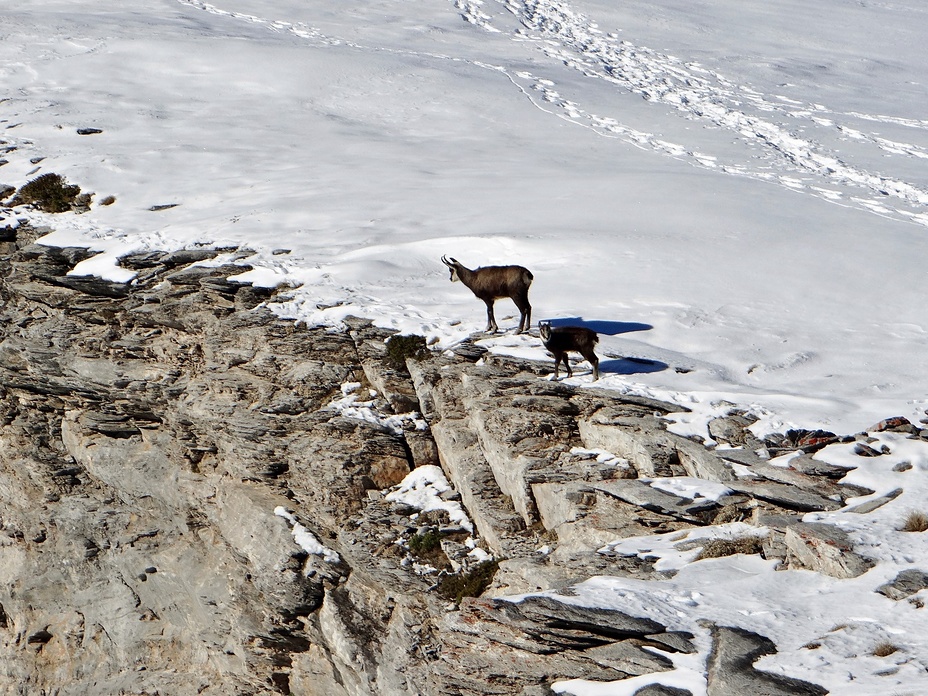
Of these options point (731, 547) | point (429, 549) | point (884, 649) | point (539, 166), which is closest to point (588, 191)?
point (539, 166)

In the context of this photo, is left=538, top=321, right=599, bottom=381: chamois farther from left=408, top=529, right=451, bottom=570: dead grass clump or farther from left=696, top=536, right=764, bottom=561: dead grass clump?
left=696, top=536, right=764, bottom=561: dead grass clump

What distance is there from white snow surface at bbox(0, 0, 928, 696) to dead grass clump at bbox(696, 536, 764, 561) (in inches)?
5.3

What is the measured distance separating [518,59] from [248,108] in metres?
13.7

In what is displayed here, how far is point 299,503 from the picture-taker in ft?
42.1

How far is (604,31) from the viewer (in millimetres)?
43312

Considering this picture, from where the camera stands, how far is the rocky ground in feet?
27.6

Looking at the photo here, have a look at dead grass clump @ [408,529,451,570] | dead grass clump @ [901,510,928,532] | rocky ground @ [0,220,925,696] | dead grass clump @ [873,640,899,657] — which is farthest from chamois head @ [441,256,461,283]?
dead grass clump @ [873,640,899,657]

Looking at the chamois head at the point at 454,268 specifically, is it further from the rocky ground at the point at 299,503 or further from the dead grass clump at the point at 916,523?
the dead grass clump at the point at 916,523

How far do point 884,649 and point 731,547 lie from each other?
197 cm

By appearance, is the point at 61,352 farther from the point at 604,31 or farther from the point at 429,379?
the point at 604,31

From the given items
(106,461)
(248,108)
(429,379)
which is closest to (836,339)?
(429,379)

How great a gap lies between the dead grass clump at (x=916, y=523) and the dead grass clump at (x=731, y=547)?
4.37 ft

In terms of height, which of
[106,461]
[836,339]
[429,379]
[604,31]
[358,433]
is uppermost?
[604,31]

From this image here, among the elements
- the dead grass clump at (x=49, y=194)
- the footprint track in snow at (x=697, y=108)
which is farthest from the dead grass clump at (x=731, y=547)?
the dead grass clump at (x=49, y=194)
